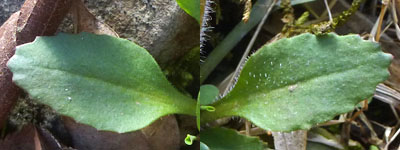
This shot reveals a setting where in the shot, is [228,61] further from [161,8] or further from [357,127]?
[357,127]

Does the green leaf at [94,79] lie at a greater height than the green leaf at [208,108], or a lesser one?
greater

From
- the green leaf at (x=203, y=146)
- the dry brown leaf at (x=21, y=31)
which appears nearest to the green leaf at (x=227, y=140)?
the green leaf at (x=203, y=146)

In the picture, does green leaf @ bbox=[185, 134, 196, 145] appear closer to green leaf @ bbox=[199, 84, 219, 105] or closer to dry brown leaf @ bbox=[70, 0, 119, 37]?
green leaf @ bbox=[199, 84, 219, 105]

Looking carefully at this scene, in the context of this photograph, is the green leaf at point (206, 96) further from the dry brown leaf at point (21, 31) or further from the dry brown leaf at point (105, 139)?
the dry brown leaf at point (21, 31)

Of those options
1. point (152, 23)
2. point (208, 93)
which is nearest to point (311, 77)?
point (208, 93)

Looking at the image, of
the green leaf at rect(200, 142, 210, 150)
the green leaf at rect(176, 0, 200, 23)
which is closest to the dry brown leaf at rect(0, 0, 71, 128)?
the green leaf at rect(176, 0, 200, 23)

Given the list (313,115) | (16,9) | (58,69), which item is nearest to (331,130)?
(313,115)
